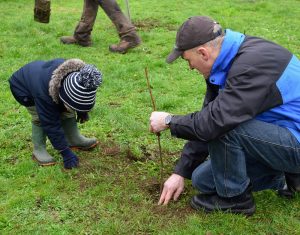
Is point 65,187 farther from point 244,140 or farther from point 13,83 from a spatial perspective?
point 244,140

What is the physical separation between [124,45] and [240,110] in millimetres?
4795

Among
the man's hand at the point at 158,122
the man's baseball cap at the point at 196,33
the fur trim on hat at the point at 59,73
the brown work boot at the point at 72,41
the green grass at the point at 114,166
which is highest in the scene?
the man's baseball cap at the point at 196,33

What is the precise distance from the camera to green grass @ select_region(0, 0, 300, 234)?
10.8ft

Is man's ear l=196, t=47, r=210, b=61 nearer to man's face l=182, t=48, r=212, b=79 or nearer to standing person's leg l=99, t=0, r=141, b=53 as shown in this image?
man's face l=182, t=48, r=212, b=79

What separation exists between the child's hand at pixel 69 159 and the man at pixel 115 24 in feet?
11.9

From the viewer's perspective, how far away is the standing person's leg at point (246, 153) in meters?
3.00

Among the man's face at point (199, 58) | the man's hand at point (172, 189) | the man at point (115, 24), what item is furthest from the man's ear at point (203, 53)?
the man at point (115, 24)

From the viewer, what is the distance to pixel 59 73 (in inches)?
141

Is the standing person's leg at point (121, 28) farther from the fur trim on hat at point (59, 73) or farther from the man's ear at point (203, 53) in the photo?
the man's ear at point (203, 53)

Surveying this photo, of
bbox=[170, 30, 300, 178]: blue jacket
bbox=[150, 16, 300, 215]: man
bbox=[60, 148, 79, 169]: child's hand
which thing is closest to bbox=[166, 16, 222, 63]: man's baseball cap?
bbox=[150, 16, 300, 215]: man

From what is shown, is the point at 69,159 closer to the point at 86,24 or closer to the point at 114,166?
the point at 114,166

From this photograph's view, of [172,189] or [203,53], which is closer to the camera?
[203,53]

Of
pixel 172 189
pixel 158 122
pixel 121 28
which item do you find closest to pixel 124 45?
pixel 121 28

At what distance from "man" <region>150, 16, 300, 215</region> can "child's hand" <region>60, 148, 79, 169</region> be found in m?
1.11
